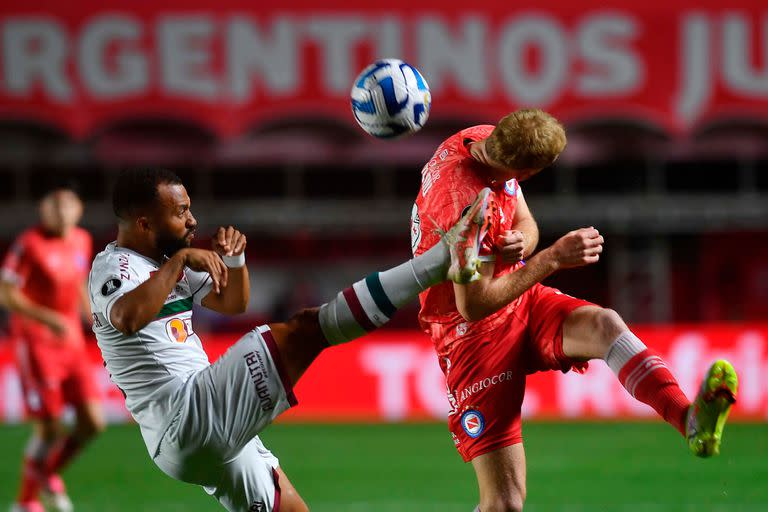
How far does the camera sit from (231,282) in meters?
4.85

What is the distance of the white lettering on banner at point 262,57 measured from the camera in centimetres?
1642

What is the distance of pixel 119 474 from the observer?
393 inches

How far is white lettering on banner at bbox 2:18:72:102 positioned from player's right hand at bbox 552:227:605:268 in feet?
42.0

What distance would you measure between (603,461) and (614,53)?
311 inches

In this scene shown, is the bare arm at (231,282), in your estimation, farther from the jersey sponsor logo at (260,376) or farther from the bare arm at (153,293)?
the jersey sponsor logo at (260,376)

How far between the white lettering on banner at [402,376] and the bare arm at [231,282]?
28.9 feet

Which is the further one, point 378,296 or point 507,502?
point 507,502

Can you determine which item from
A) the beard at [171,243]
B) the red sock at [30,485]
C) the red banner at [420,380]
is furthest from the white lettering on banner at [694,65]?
the beard at [171,243]

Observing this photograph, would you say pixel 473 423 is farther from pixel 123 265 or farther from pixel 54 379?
pixel 54 379

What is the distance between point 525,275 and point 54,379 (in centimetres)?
480

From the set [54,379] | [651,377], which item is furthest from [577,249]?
[54,379]

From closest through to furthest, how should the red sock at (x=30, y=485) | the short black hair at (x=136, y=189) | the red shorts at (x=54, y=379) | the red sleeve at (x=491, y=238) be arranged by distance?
the short black hair at (x=136, y=189) < the red sleeve at (x=491, y=238) < the red sock at (x=30, y=485) < the red shorts at (x=54, y=379)

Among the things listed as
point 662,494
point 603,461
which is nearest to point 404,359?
point 603,461

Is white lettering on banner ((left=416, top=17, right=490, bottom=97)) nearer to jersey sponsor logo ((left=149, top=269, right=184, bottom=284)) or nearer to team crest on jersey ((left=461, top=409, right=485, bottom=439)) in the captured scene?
team crest on jersey ((left=461, top=409, right=485, bottom=439))
